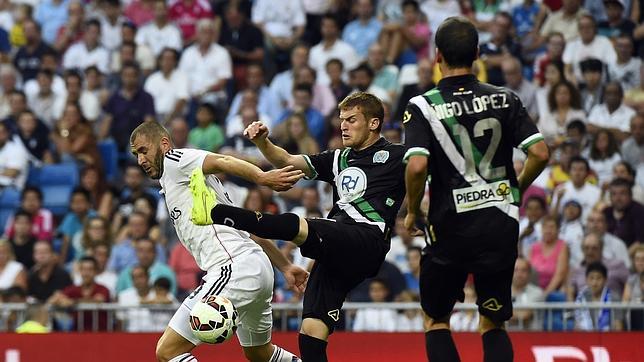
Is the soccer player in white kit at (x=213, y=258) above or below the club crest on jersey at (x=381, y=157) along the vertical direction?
below

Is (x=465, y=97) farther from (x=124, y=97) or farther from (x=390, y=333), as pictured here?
(x=124, y=97)

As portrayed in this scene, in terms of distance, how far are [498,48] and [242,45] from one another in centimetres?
401

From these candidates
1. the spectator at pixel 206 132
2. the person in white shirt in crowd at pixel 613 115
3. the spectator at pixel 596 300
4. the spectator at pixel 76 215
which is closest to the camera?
the spectator at pixel 596 300

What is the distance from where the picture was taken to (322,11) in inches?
781

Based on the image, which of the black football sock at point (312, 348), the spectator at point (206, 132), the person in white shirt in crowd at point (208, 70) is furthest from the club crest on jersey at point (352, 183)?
the person in white shirt in crowd at point (208, 70)

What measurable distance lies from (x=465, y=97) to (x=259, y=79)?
34.8ft

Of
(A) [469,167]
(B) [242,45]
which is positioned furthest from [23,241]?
(A) [469,167]

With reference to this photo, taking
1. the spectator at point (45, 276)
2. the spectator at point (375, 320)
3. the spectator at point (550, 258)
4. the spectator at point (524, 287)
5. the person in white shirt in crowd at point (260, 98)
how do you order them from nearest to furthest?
the spectator at point (375, 320)
the spectator at point (524, 287)
the spectator at point (550, 258)
the spectator at point (45, 276)
the person in white shirt in crowd at point (260, 98)

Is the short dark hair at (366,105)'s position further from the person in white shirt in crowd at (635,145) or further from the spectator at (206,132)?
the spectator at (206,132)

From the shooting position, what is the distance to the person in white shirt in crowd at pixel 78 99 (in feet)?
63.1

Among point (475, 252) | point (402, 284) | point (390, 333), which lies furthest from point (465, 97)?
point (402, 284)

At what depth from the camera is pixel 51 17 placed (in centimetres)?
2128

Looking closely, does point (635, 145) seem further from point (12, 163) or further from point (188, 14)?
point (12, 163)

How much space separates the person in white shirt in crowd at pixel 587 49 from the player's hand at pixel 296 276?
841cm
